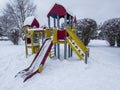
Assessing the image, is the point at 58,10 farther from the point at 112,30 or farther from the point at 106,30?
the point at 106,30

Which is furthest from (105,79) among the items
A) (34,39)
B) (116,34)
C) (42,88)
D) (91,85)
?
(116,34)

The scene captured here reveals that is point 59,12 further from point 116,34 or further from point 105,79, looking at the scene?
point 116,34

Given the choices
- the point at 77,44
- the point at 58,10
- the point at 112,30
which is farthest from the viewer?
the point at 112,30

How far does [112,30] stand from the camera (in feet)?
53.0

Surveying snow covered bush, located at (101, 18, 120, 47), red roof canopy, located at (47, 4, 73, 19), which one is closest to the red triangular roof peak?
red roof canopy, located at (47, 4, 73, 19)

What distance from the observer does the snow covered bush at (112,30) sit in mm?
16016

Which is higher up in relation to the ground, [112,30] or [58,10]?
[58,10]

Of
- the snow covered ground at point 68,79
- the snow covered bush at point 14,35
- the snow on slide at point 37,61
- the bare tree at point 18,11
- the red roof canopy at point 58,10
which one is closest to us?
the snow covered ground at point 68,79

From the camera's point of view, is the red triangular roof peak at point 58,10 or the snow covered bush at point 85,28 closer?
the red triangular roof peak at point 58,10

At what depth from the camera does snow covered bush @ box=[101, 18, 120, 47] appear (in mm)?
16016

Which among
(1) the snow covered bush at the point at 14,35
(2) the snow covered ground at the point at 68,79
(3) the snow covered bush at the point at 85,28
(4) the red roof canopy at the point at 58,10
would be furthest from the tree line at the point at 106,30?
(2) the snow covered ground at the point at 68,79

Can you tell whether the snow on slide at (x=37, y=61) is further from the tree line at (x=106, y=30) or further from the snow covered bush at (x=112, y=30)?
the snow covered bush at (x=112, y=30)

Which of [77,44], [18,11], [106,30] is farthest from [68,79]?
[18,11]

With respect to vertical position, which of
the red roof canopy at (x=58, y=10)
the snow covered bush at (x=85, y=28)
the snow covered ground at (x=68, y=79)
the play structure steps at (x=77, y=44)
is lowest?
the snow covered ground at (x=68, y=79)
